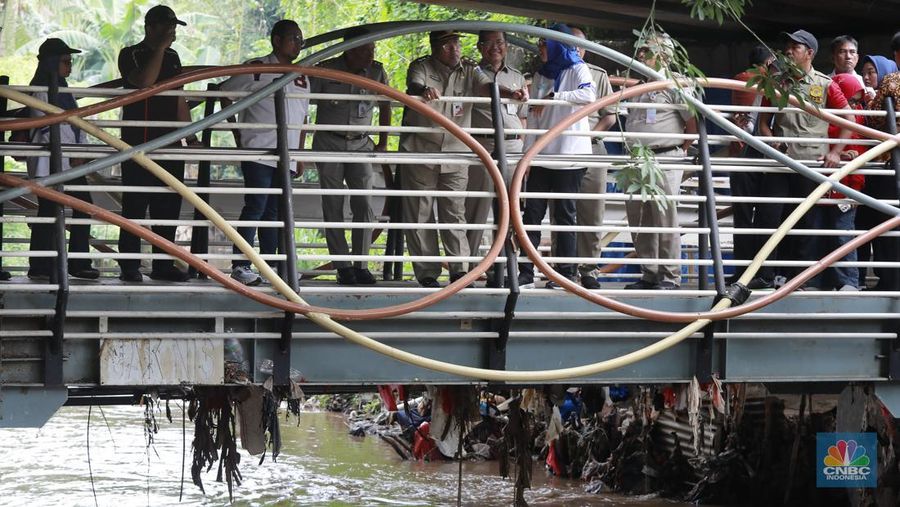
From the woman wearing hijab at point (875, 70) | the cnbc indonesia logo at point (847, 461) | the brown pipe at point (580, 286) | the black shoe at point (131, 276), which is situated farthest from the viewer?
the cnbc indonesia logo at point (847, 461)

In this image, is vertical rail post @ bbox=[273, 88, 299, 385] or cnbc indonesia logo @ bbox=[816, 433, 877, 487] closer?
vertical rail post @ bbox=[273, 88, 299, 385]

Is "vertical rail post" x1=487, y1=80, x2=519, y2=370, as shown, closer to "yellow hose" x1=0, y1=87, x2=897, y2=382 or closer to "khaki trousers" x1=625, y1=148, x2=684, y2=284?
"yellow hose" x1=0, y1=87, x2=897, y2=382

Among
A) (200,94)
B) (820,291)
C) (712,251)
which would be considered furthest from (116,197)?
(820,291)

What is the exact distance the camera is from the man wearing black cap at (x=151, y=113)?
697 cm

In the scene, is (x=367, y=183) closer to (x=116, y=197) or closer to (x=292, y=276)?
(x=292, y=276)

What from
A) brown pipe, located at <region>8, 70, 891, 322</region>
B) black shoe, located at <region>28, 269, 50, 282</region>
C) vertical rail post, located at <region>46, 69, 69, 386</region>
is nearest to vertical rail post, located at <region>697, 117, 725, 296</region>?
brown pipe, located at <region>8, 70, 891, 322</region>

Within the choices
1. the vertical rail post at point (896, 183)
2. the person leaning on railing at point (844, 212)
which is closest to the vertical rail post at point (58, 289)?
the person leaning on railing at point (844, 212)

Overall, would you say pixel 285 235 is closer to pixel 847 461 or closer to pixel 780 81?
pixel 780 81

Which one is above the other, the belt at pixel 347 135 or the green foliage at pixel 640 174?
the belt at pixel 347 135

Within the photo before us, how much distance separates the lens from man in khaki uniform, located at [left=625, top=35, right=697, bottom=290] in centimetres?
764

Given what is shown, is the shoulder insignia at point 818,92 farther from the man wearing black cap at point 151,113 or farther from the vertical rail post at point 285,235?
the man wearing black cap at point 151,113

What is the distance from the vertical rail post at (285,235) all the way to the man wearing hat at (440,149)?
1.08 metres

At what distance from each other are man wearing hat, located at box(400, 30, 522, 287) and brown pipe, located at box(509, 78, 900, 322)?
608 mm

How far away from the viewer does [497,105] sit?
264 inches
